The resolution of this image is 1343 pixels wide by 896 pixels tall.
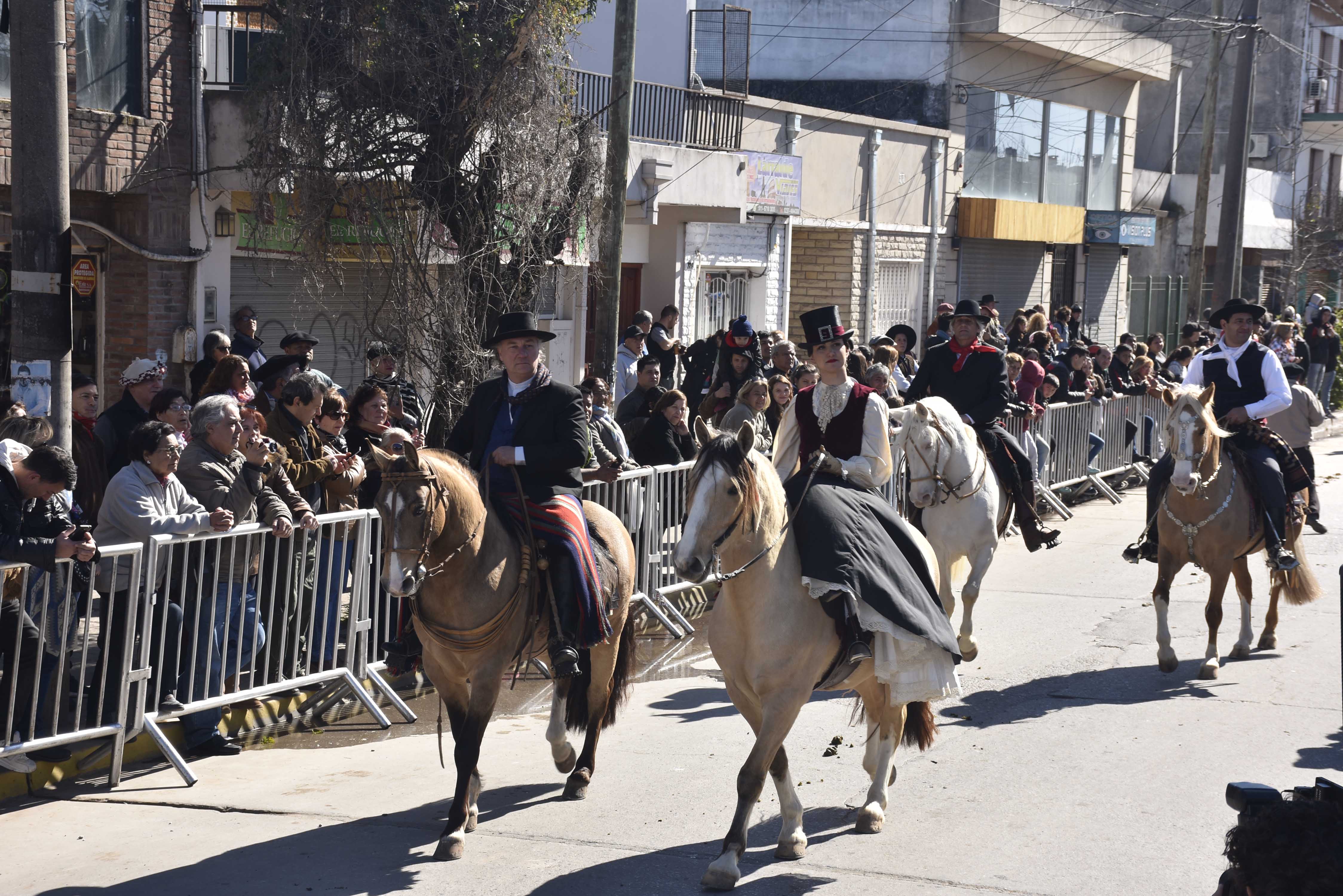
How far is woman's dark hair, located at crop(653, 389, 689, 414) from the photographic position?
11.5 meters

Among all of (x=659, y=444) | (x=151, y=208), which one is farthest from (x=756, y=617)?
(x=151, y=208)

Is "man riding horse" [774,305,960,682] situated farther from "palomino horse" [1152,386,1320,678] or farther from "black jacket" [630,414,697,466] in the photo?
"black jacket" [630,414,697,466]

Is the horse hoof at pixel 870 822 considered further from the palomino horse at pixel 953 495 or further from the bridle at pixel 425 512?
the palomino horse at pixel 953 495

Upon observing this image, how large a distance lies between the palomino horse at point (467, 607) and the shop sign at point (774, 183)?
1442 cm

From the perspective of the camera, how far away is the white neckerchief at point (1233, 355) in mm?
10492

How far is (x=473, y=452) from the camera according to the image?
6.93 metres

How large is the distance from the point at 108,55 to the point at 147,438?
276 inches

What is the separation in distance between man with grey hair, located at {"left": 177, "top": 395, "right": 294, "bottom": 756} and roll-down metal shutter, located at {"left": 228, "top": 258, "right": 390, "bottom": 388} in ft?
19.5

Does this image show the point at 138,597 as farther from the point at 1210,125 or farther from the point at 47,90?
→ the point at 1210,125

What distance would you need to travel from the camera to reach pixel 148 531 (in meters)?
7.02

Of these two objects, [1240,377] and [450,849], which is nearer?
[450,849]

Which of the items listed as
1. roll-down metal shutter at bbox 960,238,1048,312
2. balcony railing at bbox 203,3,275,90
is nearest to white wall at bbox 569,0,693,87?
roll-down metal shutter at bbox 960,238,1048,312

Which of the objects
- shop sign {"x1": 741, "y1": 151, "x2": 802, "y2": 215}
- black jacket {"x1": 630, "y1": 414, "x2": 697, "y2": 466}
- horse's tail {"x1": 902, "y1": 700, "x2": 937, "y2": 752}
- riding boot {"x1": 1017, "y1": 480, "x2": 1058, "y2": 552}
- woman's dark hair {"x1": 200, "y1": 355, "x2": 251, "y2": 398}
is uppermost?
shop sign {"x1": 741, "y1": 151, "x2": 802, "y2": 215}

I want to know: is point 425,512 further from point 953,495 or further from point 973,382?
point 973,382
